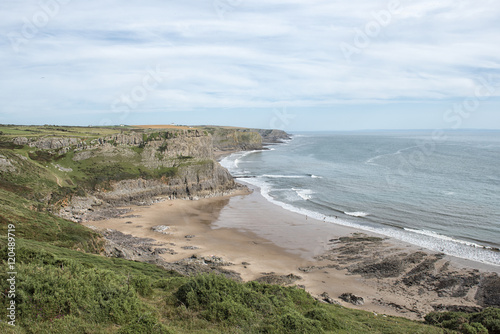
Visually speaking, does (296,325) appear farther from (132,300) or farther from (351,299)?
(351,299)

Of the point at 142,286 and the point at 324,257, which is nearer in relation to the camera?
the point at 142,286

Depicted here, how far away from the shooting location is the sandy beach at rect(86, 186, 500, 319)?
27.4 metres

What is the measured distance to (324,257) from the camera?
3541cm

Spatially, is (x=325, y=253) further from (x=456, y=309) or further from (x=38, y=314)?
(x=38, y=314)

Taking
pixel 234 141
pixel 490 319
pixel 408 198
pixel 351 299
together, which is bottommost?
pixel 351 299

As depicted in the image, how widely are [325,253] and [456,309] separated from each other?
45.6 ft

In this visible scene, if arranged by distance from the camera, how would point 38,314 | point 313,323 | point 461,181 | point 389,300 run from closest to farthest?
point 38,314 < point 313,323 < point 389,300 < point 461,181

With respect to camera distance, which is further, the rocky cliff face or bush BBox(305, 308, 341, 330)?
the rocky cliff face

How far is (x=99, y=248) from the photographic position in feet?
88.1

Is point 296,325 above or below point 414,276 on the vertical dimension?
above

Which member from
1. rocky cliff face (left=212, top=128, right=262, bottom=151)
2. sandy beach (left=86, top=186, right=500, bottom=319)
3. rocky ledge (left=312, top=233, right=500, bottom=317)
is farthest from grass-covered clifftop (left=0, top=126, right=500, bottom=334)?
rocky cliff face (left=212, top=128, right=262, bottom=151)

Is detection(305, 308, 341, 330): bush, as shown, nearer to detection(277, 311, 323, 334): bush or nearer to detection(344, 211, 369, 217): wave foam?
detection(277, 311, 323, 334): bush

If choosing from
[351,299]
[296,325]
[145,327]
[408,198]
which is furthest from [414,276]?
[408,198]

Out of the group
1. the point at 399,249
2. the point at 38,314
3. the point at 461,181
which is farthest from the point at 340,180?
the point at 38,314
